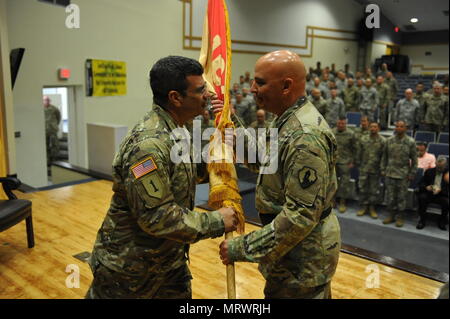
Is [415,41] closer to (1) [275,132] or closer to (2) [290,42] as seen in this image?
(2) [290,42]

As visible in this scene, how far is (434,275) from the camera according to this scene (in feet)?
9.98

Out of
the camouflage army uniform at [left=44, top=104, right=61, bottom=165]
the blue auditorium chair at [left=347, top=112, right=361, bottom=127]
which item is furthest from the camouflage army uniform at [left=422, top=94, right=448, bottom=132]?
the camouflage army uniform at [left=44, top=104, right=61, bottom=165]

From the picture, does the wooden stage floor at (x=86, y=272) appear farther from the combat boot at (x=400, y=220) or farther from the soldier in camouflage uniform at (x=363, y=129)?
the soldier in camouflage uniform at (x=363, y=129)

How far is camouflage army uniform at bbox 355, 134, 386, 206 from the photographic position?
619cm

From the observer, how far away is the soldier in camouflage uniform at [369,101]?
31.1 feet

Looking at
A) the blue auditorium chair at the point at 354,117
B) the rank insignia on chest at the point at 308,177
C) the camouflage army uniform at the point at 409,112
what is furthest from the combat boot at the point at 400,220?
the rank insignia on chest at the point at 308,177

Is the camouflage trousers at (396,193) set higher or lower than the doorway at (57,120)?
lower

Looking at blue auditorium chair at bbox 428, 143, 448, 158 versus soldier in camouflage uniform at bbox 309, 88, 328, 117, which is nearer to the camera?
blue auditorium chair at bbox 428, 143, 448, 158

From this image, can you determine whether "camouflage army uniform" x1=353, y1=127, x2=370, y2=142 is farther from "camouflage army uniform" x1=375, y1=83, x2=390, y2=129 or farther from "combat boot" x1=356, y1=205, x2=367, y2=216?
"camouflage army uniform" x1=375, y1=83, x2=390, y2=129

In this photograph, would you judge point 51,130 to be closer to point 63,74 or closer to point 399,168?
point 63,74

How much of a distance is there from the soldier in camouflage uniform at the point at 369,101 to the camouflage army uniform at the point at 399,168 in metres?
3.70

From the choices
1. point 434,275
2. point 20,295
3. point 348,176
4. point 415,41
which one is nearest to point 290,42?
point 348,176
